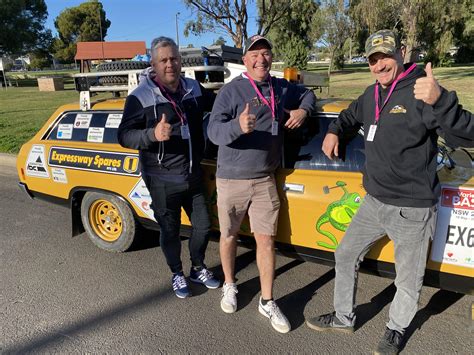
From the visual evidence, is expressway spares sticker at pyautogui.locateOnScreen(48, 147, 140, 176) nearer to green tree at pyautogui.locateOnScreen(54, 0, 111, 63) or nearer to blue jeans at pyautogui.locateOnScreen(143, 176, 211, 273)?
blue jeans at pyautogui.locateOnScreen(143, 176, 211, 273)

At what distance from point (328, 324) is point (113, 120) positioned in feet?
8.54

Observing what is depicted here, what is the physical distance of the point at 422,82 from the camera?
6.24 feet

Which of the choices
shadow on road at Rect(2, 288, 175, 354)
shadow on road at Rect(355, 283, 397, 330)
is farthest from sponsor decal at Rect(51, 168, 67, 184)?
shadow on road at Rect(355, 283, 397, 330)

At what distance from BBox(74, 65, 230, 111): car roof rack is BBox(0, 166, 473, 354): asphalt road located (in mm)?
1590

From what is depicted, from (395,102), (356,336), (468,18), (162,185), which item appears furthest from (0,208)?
(468,18)

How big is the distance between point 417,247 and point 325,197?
2.34ft

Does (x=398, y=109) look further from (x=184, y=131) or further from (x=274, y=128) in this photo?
(x=184, y=131)

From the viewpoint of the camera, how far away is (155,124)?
9.29ft

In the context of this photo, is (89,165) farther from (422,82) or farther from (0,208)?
(422,82)

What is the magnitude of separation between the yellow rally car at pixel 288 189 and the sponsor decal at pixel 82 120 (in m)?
0.01

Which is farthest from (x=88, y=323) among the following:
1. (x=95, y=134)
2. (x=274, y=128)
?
(x=274, y=128)

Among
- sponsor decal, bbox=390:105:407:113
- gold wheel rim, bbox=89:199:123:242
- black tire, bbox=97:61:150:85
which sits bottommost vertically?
gold wheel rim, bbox=89:199:123:242

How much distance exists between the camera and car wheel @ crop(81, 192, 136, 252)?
12.4ft

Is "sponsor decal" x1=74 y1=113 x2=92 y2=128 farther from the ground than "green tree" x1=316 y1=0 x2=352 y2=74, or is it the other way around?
"green tree" x1=316 y1=0 x2=352 y2=74
